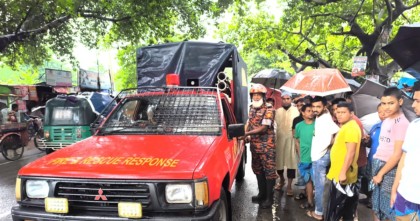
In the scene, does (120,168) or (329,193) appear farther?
(329,193)

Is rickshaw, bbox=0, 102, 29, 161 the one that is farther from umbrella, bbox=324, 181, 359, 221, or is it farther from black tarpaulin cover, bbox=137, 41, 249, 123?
umbrella, bbox=324, 181, 359, 221

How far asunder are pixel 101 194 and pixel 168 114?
55.8 inches

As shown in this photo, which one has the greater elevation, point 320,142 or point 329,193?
point 320,142

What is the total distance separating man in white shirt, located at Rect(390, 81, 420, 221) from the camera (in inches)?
84.6

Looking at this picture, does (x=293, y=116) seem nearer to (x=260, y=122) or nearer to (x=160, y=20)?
(x=260, y=122)

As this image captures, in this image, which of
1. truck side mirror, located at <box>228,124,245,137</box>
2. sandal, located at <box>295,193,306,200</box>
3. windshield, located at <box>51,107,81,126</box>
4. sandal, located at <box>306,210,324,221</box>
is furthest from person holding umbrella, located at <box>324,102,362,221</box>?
windshield, located at <box>51,107,81,126</box>

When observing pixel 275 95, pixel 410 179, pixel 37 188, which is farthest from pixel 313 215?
pixel 275 95

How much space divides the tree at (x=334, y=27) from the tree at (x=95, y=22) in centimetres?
369

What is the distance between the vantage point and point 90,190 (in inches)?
95.5

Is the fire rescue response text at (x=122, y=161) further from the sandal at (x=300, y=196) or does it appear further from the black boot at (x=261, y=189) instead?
the sandal at (x=300, y=196)

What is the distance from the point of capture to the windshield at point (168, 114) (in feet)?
11.3

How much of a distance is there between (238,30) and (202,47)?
41.3ft

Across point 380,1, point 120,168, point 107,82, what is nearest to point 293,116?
point 120,168

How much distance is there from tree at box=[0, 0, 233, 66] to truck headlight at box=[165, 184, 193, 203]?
347 inches
